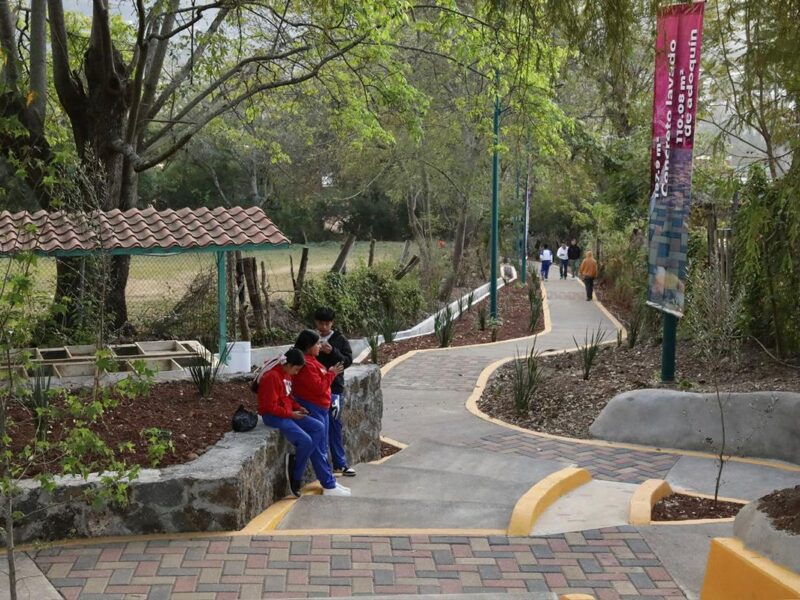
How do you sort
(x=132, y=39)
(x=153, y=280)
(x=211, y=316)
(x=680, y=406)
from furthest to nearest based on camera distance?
(x=132, y=39) → (x=153, y=280) → (x=211, y=316) → (x=680, y=406)

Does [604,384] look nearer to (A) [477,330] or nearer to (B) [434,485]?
(B) [434,485]

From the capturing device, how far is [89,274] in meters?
11.7

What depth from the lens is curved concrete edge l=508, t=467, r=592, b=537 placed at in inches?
211

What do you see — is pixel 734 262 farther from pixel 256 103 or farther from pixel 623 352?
pixel 256 103

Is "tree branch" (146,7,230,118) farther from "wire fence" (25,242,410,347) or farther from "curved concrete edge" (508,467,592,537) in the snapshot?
"curved concrete edge" (508,467,592,537)

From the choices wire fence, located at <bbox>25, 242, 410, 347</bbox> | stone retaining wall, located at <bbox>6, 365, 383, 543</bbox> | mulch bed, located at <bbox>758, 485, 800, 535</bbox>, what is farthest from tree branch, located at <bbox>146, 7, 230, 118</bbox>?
mulch bed, located at <bbox>758, 485, 800, 535</bbox>

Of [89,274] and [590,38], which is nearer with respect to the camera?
[590,38]

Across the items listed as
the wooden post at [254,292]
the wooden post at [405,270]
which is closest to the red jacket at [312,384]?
the wooden post at [254,292]

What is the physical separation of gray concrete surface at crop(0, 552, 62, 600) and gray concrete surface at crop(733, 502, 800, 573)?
11.1 feet

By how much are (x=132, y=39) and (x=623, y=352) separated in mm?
12652

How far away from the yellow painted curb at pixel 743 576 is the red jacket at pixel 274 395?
3064 mm

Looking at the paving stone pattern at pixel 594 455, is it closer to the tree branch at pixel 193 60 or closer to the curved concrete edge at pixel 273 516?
the curved concrete edge at pixel 273 516

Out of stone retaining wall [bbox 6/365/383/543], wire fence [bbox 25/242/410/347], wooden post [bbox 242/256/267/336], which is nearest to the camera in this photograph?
Answer: stone retaining wall [bbox 6/365/383/543]

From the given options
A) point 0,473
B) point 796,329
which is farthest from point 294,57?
point 0,473
